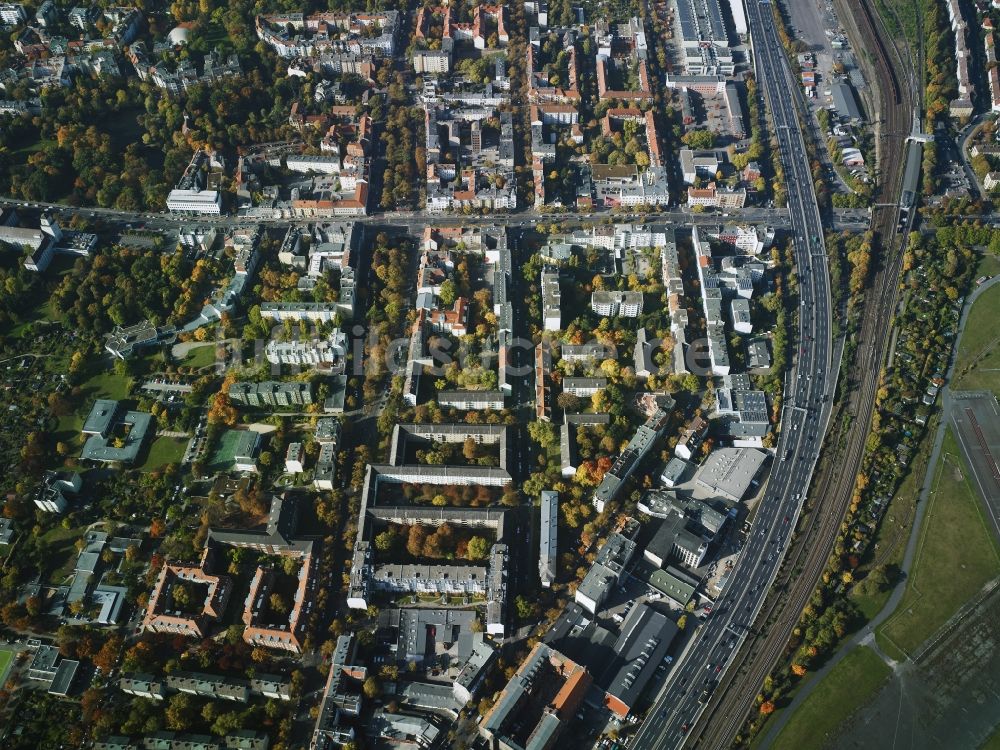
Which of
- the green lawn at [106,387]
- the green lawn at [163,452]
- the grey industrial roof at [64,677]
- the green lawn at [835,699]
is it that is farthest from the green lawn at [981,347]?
the green lawn at [106,387]

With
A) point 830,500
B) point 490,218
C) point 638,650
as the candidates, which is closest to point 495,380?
point 490,218

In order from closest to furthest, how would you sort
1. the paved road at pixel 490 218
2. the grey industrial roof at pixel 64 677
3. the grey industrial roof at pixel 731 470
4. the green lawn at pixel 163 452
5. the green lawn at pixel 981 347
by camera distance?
the grey industrial roof at pixel 64 677
the grey industrial roof at pixel 731 470
the green lawn at pixel 163 452
the green lawn at pixel 981 347
the paved road at pixel 490 218

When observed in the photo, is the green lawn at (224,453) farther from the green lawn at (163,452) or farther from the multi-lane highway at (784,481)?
the multi-lane highway at (784,481)

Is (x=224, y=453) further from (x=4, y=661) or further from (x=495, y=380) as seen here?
(x=495, y=380)

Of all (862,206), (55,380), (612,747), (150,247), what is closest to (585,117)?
(862,206)

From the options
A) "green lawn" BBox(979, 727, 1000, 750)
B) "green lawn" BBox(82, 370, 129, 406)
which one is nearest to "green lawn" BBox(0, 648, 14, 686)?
"green lawn" BBox(82, 370, 129, 406)

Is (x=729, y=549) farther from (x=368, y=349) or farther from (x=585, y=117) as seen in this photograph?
(x=585, y=117)
